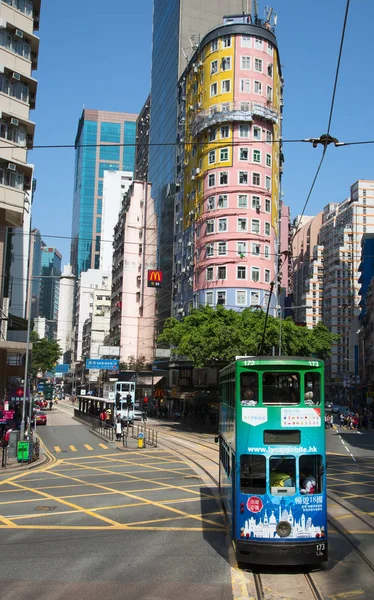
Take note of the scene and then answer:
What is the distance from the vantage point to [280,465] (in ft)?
39.1

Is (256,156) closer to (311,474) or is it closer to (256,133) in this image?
(256,133)

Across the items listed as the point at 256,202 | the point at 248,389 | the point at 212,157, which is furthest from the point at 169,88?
the point at 248,389

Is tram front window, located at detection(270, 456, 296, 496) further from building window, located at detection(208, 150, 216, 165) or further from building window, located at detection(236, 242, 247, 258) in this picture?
building window, located at detection(208, 150, 216, 165)

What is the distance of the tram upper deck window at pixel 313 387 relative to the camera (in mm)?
11961

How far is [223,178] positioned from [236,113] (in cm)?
641

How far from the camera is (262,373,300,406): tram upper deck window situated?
471 inches

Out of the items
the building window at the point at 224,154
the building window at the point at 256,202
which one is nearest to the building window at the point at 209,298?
the building window at the point at 256,202

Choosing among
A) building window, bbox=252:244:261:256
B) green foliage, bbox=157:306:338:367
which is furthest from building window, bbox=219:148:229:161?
green foliage, bbox=157:306:338:367

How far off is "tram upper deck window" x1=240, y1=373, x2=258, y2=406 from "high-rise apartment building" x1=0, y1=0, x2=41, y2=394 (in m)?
31.8

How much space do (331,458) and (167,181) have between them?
56411 millimetres

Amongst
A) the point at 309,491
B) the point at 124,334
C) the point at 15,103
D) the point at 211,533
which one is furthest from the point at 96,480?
the point at 124,334

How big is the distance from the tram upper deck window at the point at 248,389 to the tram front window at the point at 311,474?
1.45 meters

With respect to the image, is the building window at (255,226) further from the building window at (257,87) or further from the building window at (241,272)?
the building window at (257,87)

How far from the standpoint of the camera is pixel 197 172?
2542 inches
